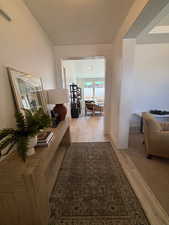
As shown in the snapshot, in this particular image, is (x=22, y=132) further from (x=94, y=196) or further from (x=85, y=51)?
(x=85, y=51)

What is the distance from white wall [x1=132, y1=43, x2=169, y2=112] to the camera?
313cm

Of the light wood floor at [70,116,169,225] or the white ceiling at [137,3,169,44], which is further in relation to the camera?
the white ceiling at [137,3,169,44]

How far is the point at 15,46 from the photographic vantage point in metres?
1.24

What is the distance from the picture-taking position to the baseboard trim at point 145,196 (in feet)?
3.63

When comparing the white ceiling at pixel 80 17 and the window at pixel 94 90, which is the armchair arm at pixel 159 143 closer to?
the white ceiling at pixel 80 17

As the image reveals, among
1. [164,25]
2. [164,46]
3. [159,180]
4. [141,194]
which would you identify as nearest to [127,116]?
[159,180]

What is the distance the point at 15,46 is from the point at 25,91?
20.9 inches

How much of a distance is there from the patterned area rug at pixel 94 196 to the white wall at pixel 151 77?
7.57ft

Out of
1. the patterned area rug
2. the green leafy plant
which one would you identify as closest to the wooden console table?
the green leafy plant

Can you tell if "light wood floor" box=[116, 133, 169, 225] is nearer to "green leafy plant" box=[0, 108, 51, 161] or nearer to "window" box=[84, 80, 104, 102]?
"green leafy plant" box=[0, 108, 51, 161]

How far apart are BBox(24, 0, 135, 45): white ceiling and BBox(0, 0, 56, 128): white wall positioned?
26 cm

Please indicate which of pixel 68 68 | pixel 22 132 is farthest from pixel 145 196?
pixel 68 68

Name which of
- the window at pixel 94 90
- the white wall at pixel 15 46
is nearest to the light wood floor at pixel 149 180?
the white wall at pixel 15 46

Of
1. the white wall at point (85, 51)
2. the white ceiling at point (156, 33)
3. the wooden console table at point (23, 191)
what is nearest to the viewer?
the wooden console table at point (23, 191)
